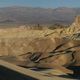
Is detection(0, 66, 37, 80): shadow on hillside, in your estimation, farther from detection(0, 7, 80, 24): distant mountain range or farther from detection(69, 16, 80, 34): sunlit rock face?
detection(0, 7, 80, 24): distant mountain range

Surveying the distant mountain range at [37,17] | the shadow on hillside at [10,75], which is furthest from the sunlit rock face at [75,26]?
the distant mountain range at [37,17]

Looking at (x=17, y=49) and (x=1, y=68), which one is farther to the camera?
(x=17, y=49)

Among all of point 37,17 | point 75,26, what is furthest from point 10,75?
point 37,17

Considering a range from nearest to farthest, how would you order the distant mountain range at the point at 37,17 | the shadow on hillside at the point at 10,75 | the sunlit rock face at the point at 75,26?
1. the shadow on hillside at the point at 10,75
2. the sunlit rock face at the point at 75,26
3. the distant mountain range at the point at 37,17

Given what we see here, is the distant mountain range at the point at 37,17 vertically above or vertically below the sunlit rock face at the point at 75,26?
above

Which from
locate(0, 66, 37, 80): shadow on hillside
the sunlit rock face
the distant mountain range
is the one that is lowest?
locate(0, 66, 37, 80): shadow on hillside

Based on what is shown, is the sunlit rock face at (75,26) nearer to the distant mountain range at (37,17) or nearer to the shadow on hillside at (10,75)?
the shadow on hillside at (10,75)

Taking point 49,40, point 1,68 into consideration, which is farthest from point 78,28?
point 1,68

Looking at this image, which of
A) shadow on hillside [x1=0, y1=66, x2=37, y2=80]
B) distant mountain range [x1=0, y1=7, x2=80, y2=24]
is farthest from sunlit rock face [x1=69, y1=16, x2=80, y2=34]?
distant mountain range [x1=0, y1=7, x2=80, y2=24]

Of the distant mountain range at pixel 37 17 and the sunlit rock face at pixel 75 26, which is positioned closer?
the sunlit rock face at pixel 75 26

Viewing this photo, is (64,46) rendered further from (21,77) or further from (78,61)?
(21,77)

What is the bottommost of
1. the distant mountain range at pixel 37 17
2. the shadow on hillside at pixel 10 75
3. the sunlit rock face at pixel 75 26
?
the shadow on hillside at pixel 10 75
